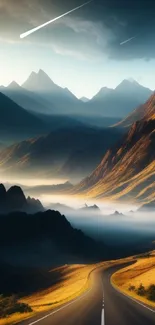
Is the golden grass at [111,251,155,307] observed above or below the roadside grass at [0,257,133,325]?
above

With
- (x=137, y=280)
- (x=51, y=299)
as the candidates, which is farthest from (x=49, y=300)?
(x=137, y=280)

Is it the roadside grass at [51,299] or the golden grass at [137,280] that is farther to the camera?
the golden grass at [137,280]

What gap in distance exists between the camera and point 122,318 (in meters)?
31.7

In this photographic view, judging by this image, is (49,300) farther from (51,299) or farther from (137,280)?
(137,280)

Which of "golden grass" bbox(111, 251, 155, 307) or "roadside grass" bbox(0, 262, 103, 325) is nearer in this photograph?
"roadside grass" bbox(0, 262, 103, 325)

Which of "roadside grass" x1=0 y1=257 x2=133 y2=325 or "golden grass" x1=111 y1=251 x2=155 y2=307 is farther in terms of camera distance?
"golden grass" x1=111 y1=251 x2=155 y2=307

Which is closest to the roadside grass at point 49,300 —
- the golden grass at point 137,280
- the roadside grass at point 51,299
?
the roadside grass at point 51,299

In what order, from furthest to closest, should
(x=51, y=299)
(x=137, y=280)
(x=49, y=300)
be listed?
1. (x=137, y=280)
2. (x=51, y=299)
3. (x=49, y=300)

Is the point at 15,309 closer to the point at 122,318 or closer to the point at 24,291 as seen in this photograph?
the point at 122,318

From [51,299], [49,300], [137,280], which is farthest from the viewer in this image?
[137,280]

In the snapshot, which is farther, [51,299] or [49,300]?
[51,299]

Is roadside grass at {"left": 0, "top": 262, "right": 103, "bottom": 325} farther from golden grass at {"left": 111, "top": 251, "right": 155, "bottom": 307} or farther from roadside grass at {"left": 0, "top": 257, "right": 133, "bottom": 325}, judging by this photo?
golden grass at {"left": 111, "top": 251, "right": 155, "bottom": 307}

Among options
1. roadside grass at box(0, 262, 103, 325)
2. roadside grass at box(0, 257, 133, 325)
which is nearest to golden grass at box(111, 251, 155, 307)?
roadside grass at box(0, 257, 133, 325)

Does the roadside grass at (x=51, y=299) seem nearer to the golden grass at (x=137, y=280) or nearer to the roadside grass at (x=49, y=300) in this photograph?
the roadside grass at (x=49, y=300)
